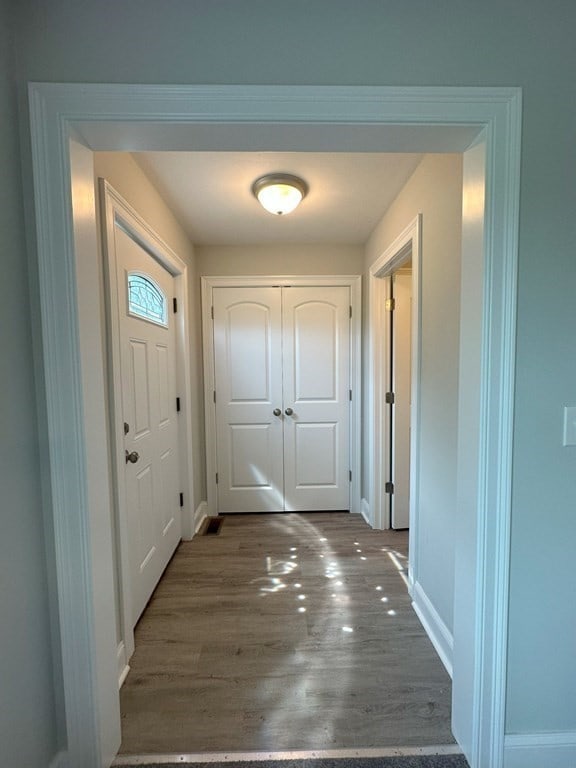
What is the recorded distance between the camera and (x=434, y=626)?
5.24 ft

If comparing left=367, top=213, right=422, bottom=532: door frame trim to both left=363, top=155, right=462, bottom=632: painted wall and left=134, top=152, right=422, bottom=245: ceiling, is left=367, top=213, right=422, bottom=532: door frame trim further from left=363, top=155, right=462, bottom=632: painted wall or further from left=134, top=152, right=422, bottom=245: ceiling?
left=363, top=155, right=462, bottom=632: painted wall

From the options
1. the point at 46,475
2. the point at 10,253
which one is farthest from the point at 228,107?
the point at 46,475

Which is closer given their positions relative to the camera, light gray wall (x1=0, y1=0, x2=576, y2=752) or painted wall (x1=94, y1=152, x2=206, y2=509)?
light gray wall (x1=0, y1=0, x2=576, y2=752)

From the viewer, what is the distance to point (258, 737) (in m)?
1.19

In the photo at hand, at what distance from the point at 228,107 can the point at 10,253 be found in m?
0.73

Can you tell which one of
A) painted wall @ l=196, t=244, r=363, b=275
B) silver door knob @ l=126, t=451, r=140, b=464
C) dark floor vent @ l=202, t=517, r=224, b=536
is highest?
painted wall @ l=196, t=244, r=363, b=275

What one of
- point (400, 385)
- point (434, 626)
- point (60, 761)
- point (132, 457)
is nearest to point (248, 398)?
point (400, 385)

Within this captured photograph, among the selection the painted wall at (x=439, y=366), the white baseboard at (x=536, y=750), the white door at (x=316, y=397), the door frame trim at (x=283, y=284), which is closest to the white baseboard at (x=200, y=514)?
the door frame trim at (x=283, y=284)

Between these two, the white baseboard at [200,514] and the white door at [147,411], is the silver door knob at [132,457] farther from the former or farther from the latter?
the white baseboard at [200,514]

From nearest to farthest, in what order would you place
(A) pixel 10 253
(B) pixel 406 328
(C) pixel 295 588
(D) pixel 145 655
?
(A) pixel 10 253, (D) pixel 145 655, (C) pixel 295 588, (B) pixel 406 328

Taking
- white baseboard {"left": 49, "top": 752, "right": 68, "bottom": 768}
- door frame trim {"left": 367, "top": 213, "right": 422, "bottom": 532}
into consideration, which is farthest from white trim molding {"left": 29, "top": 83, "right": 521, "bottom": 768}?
door frame trim {"left": 367, "top": 213, "right": 422, "bottom": 532}

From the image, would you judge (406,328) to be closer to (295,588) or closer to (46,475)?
(295,588)

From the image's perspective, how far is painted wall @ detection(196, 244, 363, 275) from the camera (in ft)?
9.41

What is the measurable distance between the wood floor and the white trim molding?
0.26 metres
